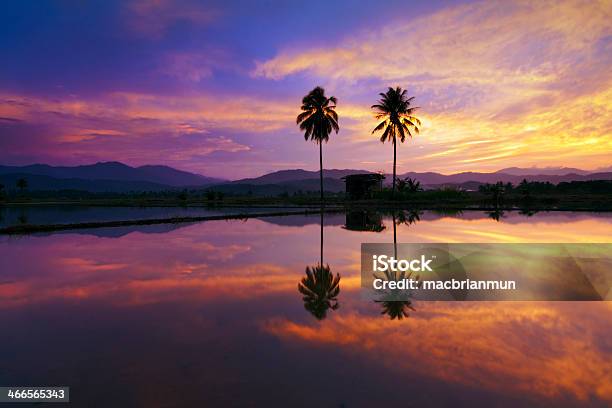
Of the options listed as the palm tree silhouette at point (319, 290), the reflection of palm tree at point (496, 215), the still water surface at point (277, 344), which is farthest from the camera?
the reflection of palm tree at point (496, 215)

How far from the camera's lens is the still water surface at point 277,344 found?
14.7 ft

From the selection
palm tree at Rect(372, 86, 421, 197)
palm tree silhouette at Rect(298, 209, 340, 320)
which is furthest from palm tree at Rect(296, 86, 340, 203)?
palm tree silhouette at Rect(298, 209, 340, 320)

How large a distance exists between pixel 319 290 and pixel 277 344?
3.21 meters

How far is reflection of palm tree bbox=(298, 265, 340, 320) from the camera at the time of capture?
7.71 meters

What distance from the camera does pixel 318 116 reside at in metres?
48.3

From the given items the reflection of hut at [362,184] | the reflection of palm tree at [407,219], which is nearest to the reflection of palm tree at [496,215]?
the reflection of palm tree at [407,219]

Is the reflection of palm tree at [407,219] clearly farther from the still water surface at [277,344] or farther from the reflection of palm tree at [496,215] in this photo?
the still water surface at [277,344]

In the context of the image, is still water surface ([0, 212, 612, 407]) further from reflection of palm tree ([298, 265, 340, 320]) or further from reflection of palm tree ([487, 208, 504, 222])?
reflection of palm tree ([487, 208, 504, 222])

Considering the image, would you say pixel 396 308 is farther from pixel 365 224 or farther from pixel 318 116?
pixel 318 116

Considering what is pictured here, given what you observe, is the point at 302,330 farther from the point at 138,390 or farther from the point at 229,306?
the point at 138,390

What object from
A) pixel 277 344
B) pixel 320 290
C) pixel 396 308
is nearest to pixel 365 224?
pixel 320 290

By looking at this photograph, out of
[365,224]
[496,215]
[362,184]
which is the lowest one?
[365,224]

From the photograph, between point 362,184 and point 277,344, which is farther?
point 362,184

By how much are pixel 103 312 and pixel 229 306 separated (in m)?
2.68
